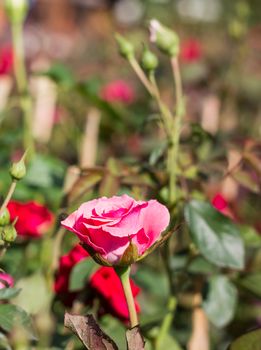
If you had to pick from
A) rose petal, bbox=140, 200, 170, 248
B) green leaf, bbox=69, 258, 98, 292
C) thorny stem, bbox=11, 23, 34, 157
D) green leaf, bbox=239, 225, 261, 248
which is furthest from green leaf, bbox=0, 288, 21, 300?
thorny stem, bbox=11, 23, 34, 157

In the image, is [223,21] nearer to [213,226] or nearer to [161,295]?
[161,295]

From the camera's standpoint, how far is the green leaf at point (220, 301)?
0.97 meters

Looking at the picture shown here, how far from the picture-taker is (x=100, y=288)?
930mm

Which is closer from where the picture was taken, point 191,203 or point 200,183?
point 191,203

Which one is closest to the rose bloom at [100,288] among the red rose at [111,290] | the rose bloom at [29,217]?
the red rose at [111,290]

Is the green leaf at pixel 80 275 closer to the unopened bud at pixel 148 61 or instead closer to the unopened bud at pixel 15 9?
the unopened bud at pixel 148 61

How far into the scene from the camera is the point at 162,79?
2.15m

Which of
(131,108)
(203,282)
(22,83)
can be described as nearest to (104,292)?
(203,282)

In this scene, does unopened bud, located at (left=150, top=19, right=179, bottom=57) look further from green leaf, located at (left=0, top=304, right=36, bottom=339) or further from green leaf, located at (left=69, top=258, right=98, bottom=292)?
green leaf, located at (left=0, top=304, right=36, bottom=339)

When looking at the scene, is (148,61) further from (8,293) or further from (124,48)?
(8,293)

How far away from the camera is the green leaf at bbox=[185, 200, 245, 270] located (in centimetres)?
86

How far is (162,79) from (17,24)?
2.83ft

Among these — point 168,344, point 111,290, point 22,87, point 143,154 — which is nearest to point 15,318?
point 111,290

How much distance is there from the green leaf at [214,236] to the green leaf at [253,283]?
0.44 ft
